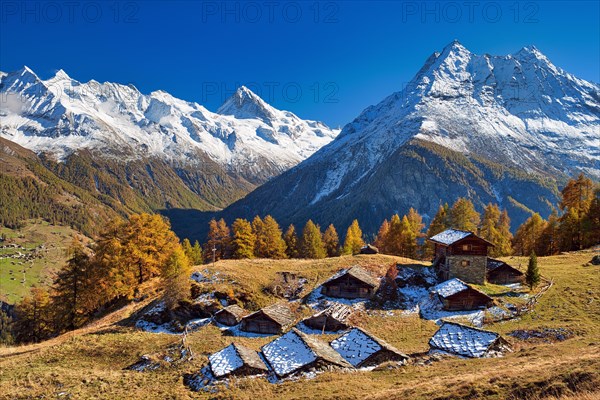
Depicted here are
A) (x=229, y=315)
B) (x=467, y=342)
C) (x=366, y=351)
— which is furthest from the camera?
(x=229, y=315)

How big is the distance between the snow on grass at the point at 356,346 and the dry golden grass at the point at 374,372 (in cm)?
244

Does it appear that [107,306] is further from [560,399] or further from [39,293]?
[560,399]

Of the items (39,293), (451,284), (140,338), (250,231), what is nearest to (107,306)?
(140,338)

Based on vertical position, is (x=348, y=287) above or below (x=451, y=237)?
below

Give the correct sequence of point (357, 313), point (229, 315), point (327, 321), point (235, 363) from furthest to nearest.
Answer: point (357, 313), point (229, 315), point (327, 321), point (235, 363)

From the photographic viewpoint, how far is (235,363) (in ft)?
105

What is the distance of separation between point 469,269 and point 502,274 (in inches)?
306

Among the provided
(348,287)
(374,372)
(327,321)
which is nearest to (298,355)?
(374,372)

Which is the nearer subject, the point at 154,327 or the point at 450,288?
the point at 154,327

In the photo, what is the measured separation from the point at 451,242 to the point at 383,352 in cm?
3116

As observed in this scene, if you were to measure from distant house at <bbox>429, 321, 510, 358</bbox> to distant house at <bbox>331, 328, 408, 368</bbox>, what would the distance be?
442 cm

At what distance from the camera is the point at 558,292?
53969 mm

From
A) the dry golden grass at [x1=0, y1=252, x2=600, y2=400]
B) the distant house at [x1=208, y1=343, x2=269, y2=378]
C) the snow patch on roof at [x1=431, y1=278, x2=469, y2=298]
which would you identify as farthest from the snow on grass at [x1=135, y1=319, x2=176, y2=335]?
the snow patch on roof at [x1=431, y1=278, x2=469, y2=298]

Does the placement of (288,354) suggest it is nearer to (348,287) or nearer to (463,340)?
(463,340)
